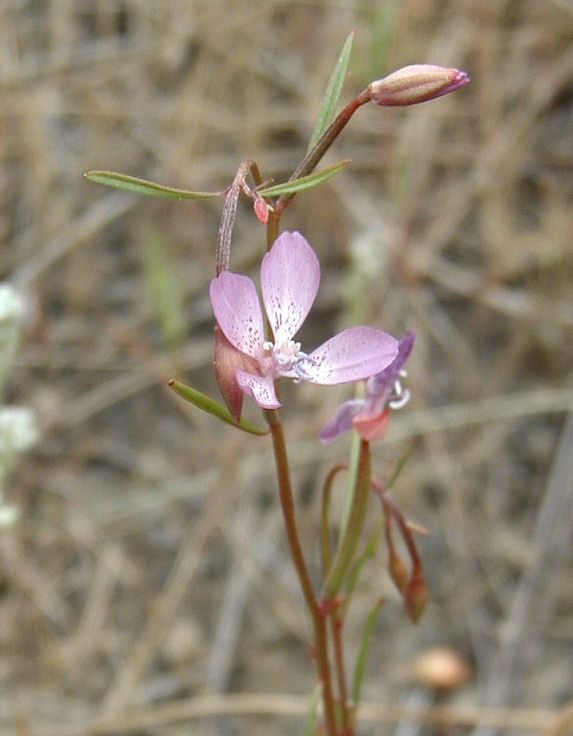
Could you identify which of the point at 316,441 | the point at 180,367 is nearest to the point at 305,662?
the point at 316,441

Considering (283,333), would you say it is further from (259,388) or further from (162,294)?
(162,294)

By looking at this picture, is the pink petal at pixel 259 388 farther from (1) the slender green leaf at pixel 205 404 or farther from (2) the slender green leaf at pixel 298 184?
(2) the slender green leaf at pixel 298 184

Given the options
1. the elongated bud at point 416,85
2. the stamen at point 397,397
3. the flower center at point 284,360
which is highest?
the elongated bud at point 416,85

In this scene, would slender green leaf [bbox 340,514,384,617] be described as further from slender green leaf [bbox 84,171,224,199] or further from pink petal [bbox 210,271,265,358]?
slender green leaf [bbox 84,171,224,199]

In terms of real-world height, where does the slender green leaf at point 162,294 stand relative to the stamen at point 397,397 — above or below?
above

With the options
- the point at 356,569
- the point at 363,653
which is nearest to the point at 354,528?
the point at 356,569

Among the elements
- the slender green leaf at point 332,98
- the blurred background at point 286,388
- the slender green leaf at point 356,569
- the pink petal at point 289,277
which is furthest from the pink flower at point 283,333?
the blurred background at point 286,388
